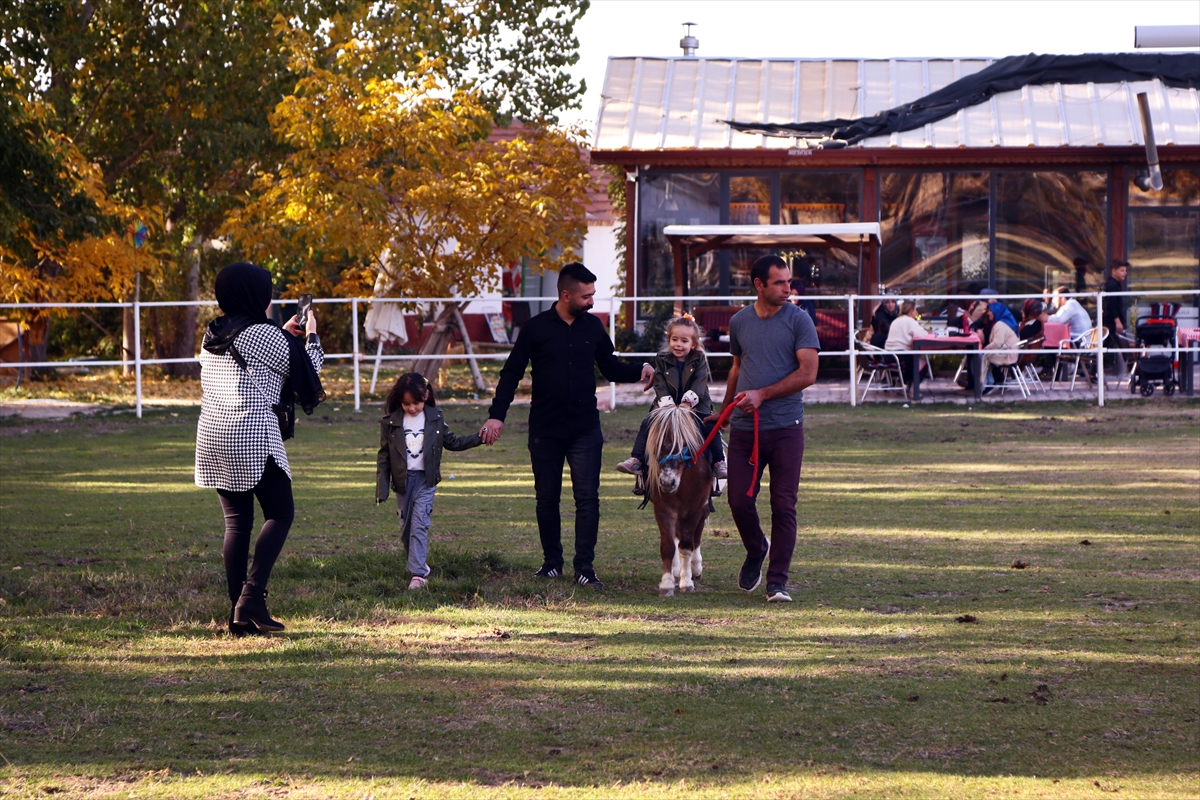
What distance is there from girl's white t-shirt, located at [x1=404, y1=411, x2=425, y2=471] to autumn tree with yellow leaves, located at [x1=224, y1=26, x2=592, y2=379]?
518 inches

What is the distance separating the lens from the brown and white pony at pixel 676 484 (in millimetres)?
7547

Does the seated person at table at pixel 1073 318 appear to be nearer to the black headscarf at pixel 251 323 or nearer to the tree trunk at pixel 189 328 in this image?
the tree trunk at pixel 189 328

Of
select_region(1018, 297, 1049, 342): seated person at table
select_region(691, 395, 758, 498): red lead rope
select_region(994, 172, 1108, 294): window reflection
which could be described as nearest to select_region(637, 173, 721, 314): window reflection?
select_region(994, 172, 1108, 294): window reflection

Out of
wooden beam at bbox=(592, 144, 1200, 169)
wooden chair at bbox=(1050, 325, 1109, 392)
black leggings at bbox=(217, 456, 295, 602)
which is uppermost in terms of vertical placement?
wooden beam at bbox=(592, 144, 1200, 169)

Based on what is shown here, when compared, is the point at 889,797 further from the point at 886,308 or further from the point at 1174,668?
the point at 886,308

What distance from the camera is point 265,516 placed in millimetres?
6574

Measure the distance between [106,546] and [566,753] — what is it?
5291mm

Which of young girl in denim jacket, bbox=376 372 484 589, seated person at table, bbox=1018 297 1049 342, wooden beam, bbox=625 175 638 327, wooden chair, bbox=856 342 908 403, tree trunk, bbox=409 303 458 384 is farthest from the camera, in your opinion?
wooden beam, bbox=625 175 638 327

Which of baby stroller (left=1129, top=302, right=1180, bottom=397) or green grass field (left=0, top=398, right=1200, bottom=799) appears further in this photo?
baby stroller (left=1129, top=302, right=1180, bottom=397)

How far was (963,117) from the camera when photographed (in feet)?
78.6

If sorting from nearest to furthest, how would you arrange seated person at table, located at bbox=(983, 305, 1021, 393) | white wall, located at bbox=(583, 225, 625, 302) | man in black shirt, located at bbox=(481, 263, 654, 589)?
man in black shirt, located at bbox=(481, 263, 654, 589) → seated person at table, located at bbox=(983, 305, 1021, 393) → white wall, located at bbox=(583, 225, 625, 302)

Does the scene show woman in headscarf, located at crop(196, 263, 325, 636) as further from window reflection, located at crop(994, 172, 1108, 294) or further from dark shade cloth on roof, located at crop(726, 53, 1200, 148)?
window reflection, located at crop(994, 172, 1108, 294)

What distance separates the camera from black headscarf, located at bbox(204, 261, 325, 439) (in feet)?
21.1

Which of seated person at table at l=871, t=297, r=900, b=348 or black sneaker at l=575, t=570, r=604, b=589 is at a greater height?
seated person at table at l=871, t=297, r=900, b=348
